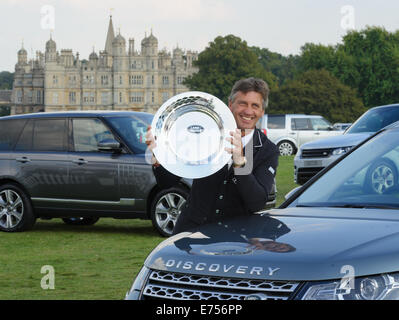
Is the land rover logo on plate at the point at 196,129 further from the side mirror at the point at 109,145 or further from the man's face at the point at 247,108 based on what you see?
the side mirror at the point at 109,145

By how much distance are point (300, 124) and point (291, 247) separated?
103ft

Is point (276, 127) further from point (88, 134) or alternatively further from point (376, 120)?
point (88, 134)

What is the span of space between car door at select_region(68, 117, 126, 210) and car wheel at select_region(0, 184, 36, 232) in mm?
747

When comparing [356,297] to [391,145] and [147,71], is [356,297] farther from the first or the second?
[147,71]

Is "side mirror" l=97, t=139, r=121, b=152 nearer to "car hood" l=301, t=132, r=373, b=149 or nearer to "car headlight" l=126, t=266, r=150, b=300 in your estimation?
"car hood" l=301, t=132, r=373, b=149

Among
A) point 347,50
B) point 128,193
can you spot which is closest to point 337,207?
A: point 128,193

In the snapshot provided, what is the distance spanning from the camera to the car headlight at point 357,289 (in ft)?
10.4

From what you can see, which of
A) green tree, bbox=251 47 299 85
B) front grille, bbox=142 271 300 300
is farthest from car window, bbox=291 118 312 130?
green tree, bbox=251 47 299 85

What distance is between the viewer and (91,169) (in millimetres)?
11102

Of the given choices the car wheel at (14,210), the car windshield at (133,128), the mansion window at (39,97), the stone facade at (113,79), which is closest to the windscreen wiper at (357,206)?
the car windshield at (133,128)

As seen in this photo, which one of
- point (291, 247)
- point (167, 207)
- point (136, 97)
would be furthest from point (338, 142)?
point (136, 97)

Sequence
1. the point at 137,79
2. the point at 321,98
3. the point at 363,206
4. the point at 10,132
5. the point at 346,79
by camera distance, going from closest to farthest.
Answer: the point at 363,206 → the point at 10,132 → the point at 321,98 → the point at 346,79 → the point at 137,79

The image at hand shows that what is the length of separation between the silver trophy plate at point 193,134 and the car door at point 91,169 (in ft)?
21.6
